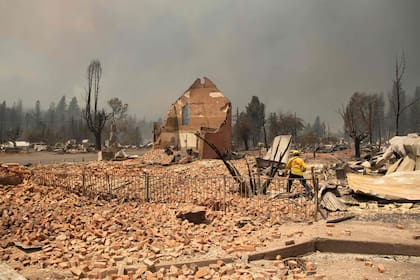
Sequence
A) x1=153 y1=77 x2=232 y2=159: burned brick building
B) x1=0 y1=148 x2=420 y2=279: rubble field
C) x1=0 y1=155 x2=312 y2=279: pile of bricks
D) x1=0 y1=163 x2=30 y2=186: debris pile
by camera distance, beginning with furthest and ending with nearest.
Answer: x1=153 y1=77 x2=232 y2=159: burned brick building
x1=0 y1=163 x2=30 y2=186: debris pile
x1=0 y1=155 x2=312 y2=279: pile of bricks
x1=0 y1=148 x2=420 y2=279: rubble field

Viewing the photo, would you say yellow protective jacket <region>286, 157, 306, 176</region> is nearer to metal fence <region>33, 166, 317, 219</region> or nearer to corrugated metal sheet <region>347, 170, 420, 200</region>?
metal fence <region>33, 166, 317, 219</region>

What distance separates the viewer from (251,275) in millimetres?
5402

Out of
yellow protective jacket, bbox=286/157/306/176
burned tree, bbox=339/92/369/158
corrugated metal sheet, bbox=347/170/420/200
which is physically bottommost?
corrugated metal sheet, bbox=347/170/420/200

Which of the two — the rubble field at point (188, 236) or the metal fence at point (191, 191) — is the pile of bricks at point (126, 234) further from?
the metal fence at point (191, 191)

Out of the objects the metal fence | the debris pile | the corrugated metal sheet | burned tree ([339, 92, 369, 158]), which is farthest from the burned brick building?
the corrugated metal sheet

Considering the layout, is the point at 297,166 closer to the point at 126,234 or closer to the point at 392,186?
the point at 392,186

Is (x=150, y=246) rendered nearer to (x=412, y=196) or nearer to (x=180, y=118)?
(x=412, y=196)

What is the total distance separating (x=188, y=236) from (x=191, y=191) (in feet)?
14.1

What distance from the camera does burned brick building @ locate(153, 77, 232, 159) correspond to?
1141 inches

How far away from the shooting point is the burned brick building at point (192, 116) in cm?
2898

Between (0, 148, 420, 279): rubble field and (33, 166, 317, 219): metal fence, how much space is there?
10 centimetres

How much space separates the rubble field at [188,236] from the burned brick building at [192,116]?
18618 mm

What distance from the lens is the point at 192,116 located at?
2981 centimetres

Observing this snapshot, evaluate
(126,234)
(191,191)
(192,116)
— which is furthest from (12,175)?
(192,116)
